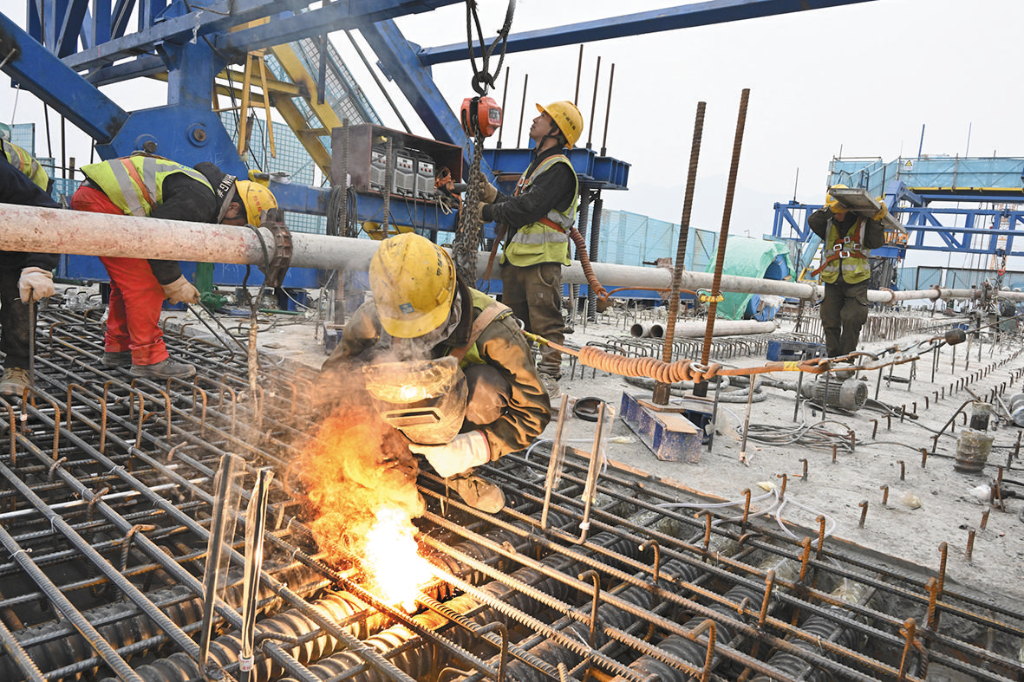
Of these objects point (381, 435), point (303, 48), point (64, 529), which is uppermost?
point (303, 48)

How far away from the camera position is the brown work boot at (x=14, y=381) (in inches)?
132

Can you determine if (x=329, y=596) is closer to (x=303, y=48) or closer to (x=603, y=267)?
(x=603, y=267)

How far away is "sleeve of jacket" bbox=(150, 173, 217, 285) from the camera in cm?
370

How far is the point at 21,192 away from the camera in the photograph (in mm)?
3377

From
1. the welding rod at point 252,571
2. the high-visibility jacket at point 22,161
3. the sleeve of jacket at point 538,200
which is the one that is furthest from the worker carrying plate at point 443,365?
the high-visibility jacket at point 22,161

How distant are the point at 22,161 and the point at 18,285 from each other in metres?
1.02

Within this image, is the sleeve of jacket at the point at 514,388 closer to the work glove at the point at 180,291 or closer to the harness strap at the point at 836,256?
the work glove at the point at 180,291

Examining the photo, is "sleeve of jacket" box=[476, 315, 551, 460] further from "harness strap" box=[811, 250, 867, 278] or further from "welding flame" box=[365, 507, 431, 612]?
"harness strap" box=[811, 250, 867, 278]

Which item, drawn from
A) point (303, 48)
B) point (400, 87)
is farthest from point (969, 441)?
point (303, 48)

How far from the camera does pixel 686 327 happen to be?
5430 mm

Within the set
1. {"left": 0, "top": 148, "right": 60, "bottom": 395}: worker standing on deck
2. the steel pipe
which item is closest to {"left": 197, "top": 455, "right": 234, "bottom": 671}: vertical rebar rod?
the steel pipe

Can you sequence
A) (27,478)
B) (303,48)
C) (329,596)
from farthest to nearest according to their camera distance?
1. (303,48)
2. (27,478)
3. (329,596)

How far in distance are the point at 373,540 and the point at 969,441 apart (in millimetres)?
3679

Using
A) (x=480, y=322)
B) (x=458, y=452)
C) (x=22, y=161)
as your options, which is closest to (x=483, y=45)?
(x=480, y=322)
